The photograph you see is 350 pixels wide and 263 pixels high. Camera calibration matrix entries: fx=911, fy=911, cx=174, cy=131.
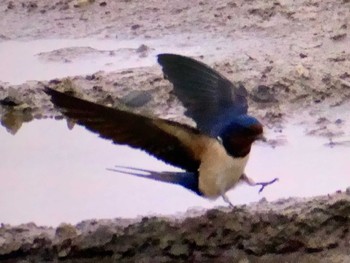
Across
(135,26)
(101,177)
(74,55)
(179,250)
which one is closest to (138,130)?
(179,250)

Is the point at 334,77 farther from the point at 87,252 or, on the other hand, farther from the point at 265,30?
the point at 87,252

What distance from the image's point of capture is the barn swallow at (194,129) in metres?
1.02

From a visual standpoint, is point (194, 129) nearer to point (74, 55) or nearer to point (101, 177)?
point (101, 177)

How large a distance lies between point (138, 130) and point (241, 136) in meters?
0.14

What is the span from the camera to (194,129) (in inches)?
42.7

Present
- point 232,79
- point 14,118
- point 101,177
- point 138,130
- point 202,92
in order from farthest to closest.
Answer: point 232,79 → point 14,118 → point 101,177 → point 202,92 → point 138,130

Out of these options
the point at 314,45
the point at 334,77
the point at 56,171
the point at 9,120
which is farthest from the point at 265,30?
the point at 56,171

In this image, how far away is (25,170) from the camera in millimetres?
1371

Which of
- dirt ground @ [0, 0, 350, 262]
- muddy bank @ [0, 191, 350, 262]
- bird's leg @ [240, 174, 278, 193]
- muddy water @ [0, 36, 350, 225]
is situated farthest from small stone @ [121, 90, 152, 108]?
muddy bank @ [0, 191, 350, 262]

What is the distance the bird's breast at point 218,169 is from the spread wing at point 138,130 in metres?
0.01

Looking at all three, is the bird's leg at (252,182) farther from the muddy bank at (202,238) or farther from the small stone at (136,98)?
the small stone at (136,98)

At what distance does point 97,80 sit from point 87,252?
2.28 feet

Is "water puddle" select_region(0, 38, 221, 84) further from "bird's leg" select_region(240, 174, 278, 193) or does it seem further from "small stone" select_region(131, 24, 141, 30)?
"bird's leg" select_region(240, 174, 278, 193)

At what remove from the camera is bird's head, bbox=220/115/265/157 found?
3.60 feet
